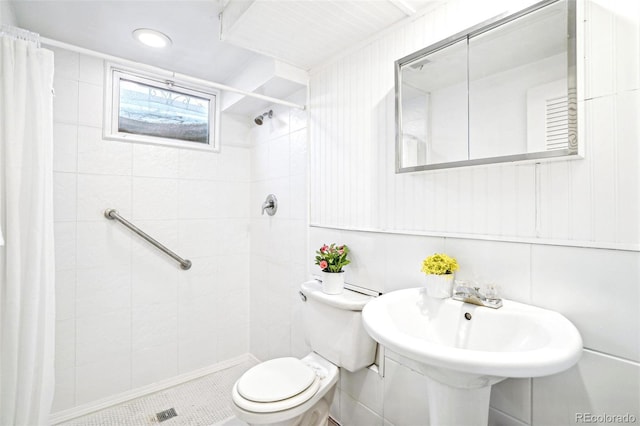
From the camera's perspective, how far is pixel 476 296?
1.00 meters

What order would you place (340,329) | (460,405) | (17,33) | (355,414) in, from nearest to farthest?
(460,405) < (17,33) < (340,329) < (355,414)

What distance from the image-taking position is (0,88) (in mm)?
1056

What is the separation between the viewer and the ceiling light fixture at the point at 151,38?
64.4 inches

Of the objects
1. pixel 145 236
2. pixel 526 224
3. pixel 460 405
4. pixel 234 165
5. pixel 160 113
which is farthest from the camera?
pixel 234 165

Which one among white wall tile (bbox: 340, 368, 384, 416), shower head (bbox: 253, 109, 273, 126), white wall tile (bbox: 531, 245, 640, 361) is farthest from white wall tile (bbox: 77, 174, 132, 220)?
white wall tile (bbox: 531, 245, 640, 361)

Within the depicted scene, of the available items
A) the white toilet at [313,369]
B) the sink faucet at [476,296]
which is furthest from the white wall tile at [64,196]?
the sink faucet at [476,296]

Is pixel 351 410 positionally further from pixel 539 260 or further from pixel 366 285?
pixel 539 260

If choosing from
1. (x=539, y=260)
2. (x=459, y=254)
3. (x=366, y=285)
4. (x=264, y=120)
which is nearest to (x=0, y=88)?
(x=264, y=120)

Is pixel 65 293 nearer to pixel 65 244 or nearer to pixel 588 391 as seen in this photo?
pixel 65 244

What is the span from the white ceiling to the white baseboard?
2173 mm

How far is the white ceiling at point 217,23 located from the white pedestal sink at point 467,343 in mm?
1226

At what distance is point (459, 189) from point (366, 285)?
66cm

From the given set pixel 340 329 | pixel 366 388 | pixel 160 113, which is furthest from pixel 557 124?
pixel 160 113

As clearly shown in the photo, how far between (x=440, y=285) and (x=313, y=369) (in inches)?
29.9
